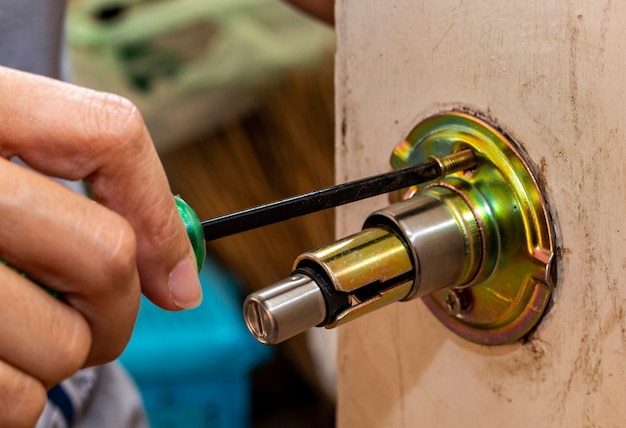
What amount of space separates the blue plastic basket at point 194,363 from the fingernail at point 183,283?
0.84 metres

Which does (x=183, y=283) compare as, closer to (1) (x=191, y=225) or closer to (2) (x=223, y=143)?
(1) (x=191, y=225)

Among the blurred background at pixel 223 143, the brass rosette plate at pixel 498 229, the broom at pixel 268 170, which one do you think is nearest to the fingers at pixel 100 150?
the brass rosette plate at pixel 498 229

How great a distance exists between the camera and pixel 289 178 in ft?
4.52

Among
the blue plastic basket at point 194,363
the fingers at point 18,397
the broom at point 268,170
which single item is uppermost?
the fingers at point 18,397

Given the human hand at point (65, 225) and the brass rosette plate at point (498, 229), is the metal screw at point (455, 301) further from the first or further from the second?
the human hand at point (65, 225)

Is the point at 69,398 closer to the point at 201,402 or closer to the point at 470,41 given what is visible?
the point at 470,41

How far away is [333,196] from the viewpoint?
28 centimetres

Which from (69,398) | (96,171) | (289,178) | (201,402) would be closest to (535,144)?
(96,171)

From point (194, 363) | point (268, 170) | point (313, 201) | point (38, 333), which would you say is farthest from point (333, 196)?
point (268, 170)

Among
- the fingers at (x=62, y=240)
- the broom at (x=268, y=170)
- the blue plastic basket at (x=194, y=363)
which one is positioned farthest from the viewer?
the broom at (x=268, y=170)

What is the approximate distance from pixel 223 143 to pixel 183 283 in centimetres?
116

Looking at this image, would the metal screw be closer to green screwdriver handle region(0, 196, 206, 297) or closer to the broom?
green screwdriver handle region(0, 196, 206, 297)

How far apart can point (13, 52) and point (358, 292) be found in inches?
16.6

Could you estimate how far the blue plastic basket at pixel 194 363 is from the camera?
1087 mm
